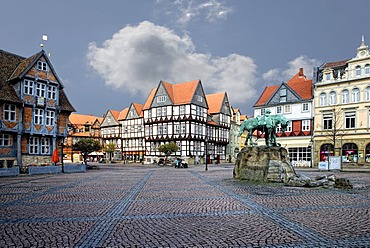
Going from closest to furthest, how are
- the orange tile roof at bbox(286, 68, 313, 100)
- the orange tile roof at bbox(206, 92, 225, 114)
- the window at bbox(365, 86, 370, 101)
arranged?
the window at bbox(365, 86, 370, 101)
the orange tile roof at bbox(286, 68, 313, 100)
the orange tile roof at bbox(206, 92, 225, 114)

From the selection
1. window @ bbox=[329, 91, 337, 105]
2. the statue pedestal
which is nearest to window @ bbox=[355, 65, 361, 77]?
window @ bbox=[329, 91, 337, 105]

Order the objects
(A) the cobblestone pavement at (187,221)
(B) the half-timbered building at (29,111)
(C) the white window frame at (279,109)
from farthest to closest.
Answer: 1. (C) the white window frame at (279,109)
2. (B) the half-timbered building at (29,111)
3. (A) the cobblestone pavement at (187,221)

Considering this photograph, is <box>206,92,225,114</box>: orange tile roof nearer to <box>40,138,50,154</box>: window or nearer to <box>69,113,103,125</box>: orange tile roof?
<box>69,113,103,125</box>: orange tile roof

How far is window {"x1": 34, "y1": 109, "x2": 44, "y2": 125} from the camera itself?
31.8 meters

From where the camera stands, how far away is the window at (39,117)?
3177 centimetres

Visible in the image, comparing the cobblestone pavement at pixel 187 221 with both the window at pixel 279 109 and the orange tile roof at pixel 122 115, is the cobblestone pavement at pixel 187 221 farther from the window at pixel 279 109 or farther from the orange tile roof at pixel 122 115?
the orange tile roof at pixel 122 115

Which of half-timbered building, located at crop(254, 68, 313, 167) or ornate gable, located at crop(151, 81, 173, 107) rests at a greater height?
ornate gable, located at crop(151, 81, 173, 107)

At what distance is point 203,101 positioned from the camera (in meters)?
59.2

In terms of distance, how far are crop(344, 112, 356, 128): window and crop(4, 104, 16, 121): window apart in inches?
1531

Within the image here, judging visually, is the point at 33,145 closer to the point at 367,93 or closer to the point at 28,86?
the point at 28,86

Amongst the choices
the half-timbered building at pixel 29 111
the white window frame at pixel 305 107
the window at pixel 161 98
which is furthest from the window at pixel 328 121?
the half-timbered building at pixel 29 111

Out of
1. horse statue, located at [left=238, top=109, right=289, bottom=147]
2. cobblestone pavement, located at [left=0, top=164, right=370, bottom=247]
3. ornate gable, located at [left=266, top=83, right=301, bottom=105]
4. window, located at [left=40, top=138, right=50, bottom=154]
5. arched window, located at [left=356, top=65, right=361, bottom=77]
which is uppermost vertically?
arched window, located at [left=356, top=65, right=361, bottom=77]

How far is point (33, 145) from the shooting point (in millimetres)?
31688

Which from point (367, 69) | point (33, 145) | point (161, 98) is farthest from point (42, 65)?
point (367, 69)
